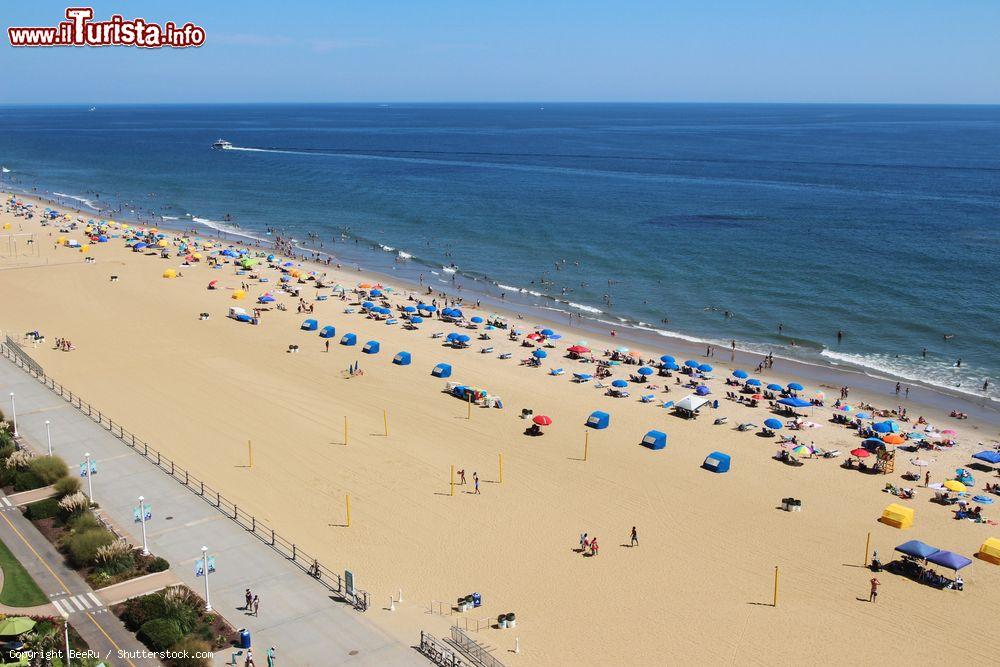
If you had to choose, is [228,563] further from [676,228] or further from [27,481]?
[676,228]

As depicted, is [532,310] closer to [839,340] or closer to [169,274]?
[839,340]

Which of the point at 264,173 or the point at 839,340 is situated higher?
the point at 264,173

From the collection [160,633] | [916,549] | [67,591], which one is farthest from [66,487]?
[916,549]

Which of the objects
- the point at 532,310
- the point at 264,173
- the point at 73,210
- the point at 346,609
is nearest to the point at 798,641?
the point at 346,609

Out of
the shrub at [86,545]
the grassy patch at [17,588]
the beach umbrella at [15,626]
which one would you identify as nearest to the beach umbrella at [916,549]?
the shrub at [86,545]

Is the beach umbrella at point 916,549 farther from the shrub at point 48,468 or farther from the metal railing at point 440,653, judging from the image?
the shrub at point 48,468

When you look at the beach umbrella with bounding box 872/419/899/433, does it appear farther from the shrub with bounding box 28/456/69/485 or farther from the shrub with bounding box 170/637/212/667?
the shrub with bounding box 28/456/69/485

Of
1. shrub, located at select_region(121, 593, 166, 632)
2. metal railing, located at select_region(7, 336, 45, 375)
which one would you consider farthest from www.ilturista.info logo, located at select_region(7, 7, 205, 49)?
shrub, located at select_region(121, 593, 166, 632)
